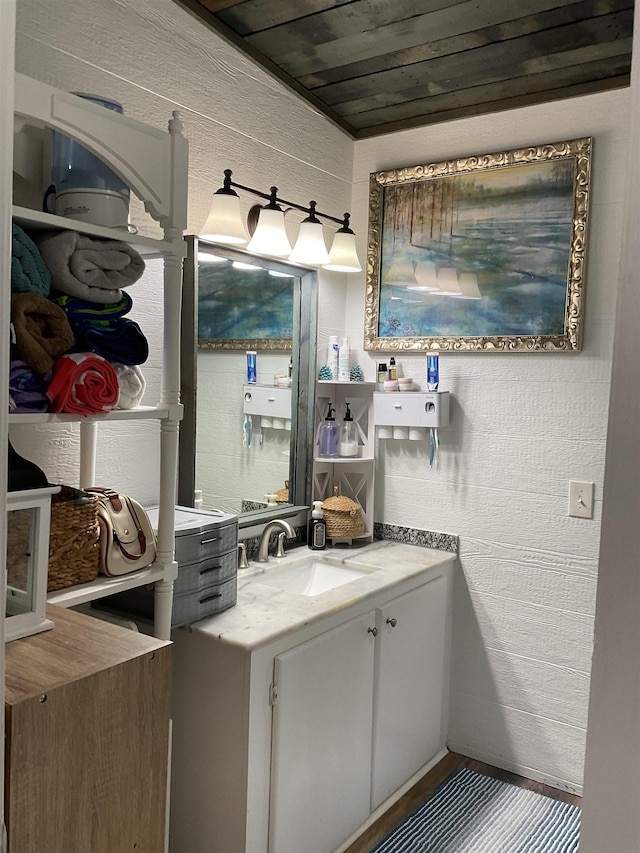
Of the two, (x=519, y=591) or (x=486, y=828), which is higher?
(x=519, y=591)

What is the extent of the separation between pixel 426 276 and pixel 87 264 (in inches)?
59.3

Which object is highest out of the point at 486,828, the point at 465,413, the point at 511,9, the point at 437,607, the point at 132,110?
the point at 511,9

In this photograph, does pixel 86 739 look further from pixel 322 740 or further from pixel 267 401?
pixel 267 401

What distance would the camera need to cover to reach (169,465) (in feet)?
5.01

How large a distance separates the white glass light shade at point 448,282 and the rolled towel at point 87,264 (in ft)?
4.55

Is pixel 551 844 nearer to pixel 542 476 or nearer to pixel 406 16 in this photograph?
pixel 542 476

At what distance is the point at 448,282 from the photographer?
2.49 metres

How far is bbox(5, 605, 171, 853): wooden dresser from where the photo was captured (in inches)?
39.9

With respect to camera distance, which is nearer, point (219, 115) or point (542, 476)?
point (219, 115)

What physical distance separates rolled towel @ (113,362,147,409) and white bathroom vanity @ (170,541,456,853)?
623 mm

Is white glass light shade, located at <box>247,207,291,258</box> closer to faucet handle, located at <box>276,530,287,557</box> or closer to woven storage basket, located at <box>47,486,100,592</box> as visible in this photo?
faucet handle, located at <box>276,530,287,557</box>

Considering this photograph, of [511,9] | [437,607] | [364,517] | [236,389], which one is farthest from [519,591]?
[511,9]

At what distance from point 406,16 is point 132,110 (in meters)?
0.80

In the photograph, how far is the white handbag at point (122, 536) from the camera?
1446 mm
